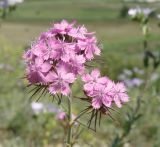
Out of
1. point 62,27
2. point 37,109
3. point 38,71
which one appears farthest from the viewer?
point 37,109

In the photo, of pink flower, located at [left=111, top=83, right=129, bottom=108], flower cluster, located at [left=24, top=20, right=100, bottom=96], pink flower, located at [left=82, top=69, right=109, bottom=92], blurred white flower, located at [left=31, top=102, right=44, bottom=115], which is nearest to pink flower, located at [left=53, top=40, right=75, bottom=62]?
flower cluster, located at [left=24, top=20, right=100, bottom=96]

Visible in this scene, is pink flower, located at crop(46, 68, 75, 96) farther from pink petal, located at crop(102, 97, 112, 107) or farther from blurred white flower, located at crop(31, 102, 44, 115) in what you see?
blurred white flower, located at crop(31, 102, 44, 115)

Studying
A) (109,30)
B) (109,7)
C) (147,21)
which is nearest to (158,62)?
(147,21)

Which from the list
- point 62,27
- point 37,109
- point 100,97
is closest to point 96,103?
point 100,97

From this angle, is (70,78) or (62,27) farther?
(62,27)

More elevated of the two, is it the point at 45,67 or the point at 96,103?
the point at 45,67

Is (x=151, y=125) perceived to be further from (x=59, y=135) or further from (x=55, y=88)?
(x=55, y=88)

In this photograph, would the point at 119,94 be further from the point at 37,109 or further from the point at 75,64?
the point at 37,109
